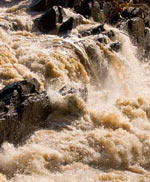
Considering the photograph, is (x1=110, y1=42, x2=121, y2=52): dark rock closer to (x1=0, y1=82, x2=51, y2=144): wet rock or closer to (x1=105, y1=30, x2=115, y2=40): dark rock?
(x1=105, y1=30, x2=115, y2=40): dark rock

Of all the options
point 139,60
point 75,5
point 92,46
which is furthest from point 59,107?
point 75,5

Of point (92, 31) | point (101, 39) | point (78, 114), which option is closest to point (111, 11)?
point (92, 31)

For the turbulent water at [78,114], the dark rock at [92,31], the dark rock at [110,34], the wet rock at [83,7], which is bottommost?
the turbulent water at [78,114]

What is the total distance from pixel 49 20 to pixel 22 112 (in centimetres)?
811

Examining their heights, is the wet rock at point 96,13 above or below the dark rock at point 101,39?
above

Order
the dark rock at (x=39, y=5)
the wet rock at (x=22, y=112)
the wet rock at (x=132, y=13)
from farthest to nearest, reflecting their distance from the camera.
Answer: the wet rock at (x=132, y=13)
the dark rock at (x=39, y=5)
the wet rock at (x=22, y=112)

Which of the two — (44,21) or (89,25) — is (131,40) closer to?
(89,25)

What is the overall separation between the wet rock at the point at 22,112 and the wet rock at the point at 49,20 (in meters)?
6.86

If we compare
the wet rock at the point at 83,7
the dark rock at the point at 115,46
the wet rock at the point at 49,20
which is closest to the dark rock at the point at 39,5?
the wet rock at the point at 83,7

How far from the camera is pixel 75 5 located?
17.3 m

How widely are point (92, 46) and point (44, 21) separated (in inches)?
125

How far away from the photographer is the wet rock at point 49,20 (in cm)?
1381

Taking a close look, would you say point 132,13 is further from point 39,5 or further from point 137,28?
point 39,5

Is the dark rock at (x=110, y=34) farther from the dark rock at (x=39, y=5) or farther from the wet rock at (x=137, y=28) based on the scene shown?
the dark rock at (x=39, y=5)
